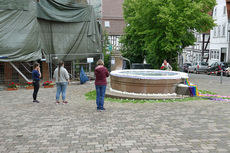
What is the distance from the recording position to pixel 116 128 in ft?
25.5

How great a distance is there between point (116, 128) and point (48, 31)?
14.8 m

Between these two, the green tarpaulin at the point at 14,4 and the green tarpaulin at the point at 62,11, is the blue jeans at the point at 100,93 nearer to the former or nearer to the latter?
the green tarpaulin at the point at 14,4

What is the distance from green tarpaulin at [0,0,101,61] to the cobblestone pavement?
7273 mm

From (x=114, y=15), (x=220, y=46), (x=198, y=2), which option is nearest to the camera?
(x=198, y=2)

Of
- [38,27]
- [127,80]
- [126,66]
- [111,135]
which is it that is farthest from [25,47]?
[126,66]

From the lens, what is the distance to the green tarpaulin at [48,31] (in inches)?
707

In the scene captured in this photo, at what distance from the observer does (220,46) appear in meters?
45.2

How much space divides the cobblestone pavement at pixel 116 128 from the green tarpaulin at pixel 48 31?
7.27m

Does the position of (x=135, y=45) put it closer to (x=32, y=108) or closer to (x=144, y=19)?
(x=144, y=19)

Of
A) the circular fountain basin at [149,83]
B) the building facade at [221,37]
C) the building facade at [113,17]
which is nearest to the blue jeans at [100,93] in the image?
the circular fountain basin at [149,83]

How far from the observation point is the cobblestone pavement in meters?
6.24

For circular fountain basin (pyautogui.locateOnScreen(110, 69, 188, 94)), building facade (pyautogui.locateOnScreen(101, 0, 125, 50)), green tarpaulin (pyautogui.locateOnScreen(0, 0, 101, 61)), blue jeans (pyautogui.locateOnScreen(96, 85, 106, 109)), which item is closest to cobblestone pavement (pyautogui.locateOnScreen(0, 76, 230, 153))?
blue jeans (pyautogui.locateOnScreen(96, 85, 106, 109))

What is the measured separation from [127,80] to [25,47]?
333 inches

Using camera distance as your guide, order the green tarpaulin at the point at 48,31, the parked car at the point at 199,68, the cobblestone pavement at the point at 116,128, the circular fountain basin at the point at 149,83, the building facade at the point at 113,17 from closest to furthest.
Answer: the cobblestone pavement at the point at 116,128 → the circular fountain basin at the point at 149,83 → the green tarpaulin at the point at 48,31 → the parked car at the point at 199,68 → the building facade at the point at 113,17
